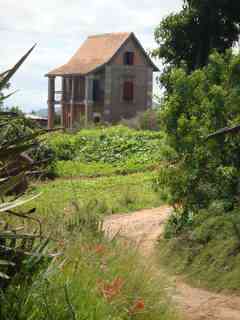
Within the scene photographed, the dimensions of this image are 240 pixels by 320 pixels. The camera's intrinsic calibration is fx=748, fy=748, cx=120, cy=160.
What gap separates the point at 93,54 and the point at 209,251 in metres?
44.6

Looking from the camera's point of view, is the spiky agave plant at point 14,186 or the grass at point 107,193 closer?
the spiky agave plant at point 14,186

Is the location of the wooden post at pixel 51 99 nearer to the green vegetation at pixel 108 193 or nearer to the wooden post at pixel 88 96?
the wooden post at pixel 88 96

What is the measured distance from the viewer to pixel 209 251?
33.1 ft

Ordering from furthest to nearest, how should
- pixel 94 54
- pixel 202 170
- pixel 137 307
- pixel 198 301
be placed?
pixel 94 54, pixel 202 170, pixel 198 301, pixel 137 307

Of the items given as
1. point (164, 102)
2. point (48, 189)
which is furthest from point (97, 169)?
point (164, 102)

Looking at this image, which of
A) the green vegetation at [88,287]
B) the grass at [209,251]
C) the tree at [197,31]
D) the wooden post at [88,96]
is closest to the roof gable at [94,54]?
the wooden post at [88,96]

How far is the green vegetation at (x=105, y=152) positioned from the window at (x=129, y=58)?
20724mm

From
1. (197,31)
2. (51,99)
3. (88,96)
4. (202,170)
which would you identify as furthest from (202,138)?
(51,99)

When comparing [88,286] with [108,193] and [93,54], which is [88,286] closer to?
[108,193]

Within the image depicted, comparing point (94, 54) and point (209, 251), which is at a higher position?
point (94, 54)

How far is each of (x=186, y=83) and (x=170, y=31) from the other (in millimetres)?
10737

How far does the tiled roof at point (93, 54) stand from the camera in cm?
5181

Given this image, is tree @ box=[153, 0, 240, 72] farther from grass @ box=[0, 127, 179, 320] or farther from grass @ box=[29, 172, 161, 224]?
grass @ box=[0, 127, 179, 320]

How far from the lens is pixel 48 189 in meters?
20.5
